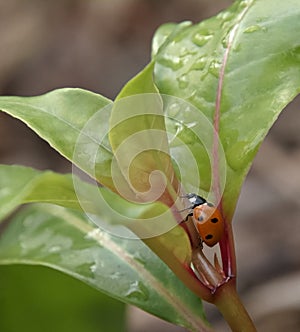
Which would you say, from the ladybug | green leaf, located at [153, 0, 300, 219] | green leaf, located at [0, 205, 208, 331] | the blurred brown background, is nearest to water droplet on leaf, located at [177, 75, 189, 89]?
green leaf, located at [153, 0, 300, 219]

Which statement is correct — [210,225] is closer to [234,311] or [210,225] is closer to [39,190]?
[234,311]

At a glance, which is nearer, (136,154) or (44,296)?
(136,154)

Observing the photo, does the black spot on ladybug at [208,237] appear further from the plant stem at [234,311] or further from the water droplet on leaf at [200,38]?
the water droplet on leaf at [200,38]

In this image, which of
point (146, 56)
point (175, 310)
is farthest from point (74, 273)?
point (146, 56)

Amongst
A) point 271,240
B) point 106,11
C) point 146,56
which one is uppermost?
point 106,11

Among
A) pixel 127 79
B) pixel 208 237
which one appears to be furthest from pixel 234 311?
pixel 127 79

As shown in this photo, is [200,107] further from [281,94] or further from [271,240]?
[271,240]
